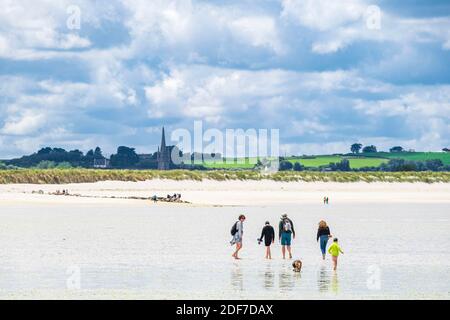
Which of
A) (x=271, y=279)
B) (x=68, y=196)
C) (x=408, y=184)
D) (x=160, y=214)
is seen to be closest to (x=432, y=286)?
(x=271, y=279)

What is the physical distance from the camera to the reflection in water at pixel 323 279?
29422mm

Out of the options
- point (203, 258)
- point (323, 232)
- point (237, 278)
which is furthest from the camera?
point (203, 258)

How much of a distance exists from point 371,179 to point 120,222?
67207mm

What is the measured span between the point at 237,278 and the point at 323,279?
9.03 feet

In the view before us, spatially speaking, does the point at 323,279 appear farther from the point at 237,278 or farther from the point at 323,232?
the point at 323,232

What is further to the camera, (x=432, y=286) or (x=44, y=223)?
(x=44, y=223)

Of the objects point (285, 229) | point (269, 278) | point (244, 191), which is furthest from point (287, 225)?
point (244, 191)

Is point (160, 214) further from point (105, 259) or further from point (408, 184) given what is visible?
point (408, 184)

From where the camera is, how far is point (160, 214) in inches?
2598

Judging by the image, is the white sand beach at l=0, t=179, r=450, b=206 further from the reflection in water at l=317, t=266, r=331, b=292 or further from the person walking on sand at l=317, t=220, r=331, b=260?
the reflection in water at l=317, t=266, r=331, b=292

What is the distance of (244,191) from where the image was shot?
340 feet

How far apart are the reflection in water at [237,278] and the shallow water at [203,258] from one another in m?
0.03

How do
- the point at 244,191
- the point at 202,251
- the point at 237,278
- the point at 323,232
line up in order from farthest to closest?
1. the point at 244,191
2. the point at 202,251
3. the point at 323,232
4. the point at 237,278

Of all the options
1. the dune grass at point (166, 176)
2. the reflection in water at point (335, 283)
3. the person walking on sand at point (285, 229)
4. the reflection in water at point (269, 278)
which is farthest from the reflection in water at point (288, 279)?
the dune grass at point (166, 176)
